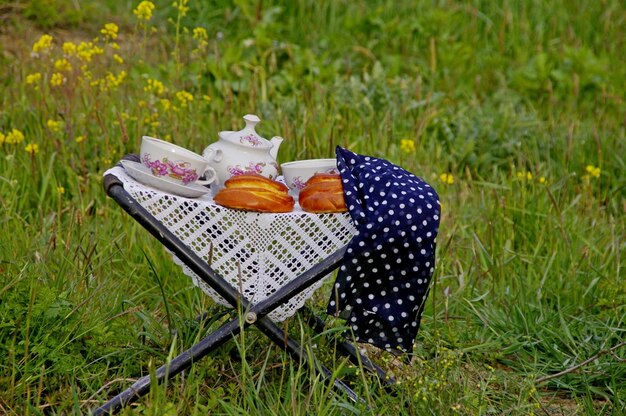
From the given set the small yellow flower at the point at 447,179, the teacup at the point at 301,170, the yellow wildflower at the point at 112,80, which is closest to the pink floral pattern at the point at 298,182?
the teacup at the point at 301,170

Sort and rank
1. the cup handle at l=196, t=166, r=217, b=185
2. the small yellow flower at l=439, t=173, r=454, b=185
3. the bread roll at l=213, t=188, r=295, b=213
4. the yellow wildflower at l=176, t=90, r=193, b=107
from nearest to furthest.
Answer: the bread roll at l=213, t=188, r=295, b=213 < the cup handle at l=196, t=166, r=217, b=185 < the small yellow flower at l=439, t=173, r=454, b=185 < the yellow wildflower at l=176, t=90, r=193, b=107

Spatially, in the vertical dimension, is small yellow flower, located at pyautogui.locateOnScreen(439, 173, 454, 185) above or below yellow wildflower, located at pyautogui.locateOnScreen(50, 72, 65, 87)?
below

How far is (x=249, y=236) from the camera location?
2.63 metres

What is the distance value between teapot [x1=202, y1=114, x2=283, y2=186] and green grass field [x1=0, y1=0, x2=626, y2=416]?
0.53 m

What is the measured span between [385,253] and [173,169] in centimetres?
65

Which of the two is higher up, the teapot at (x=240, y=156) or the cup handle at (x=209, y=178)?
the teapot at (x=240, y=156)

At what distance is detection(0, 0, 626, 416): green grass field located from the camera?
2.90 m

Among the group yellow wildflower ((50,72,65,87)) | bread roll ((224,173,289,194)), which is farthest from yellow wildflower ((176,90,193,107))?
bread roll ((224,173,289,194))

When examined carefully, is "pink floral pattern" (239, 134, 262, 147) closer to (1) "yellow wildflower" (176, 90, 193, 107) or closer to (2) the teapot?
(2) the teapot

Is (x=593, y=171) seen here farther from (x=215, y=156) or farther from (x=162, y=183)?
(x=162, y=183)

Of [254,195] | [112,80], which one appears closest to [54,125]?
[112,80]

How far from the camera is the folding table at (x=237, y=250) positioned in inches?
101

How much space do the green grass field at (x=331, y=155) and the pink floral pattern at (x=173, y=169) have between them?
20.5 inches

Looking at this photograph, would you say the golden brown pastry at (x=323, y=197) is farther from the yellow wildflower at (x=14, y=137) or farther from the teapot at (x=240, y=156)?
the yellow wildflower at (x=14, y=137)
